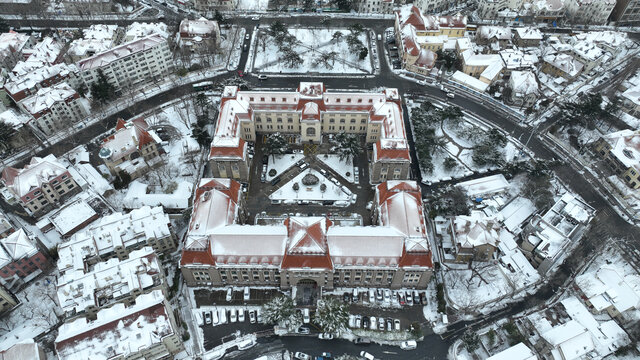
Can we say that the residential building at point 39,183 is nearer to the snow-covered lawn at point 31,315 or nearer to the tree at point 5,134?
the tree at point 5,134

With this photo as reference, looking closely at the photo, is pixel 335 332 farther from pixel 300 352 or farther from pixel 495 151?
pixel 495 151

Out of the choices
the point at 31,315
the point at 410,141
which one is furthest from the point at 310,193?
the point at 31,315

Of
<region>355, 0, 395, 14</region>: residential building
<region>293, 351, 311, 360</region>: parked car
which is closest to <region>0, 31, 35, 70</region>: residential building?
<region>355, 0, 395, 14</region>: residential building

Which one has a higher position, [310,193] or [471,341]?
[310,193]

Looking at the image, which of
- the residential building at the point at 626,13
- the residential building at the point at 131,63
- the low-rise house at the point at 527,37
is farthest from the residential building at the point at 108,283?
the residential building at the point at 626,13

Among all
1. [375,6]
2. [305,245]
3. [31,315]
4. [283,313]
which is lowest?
[283,313]

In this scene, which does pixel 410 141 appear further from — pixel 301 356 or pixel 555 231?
pixel 301 356

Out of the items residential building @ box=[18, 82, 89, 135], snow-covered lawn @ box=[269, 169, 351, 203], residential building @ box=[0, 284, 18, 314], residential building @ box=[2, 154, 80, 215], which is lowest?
residential building @ box=[0, 284, 18, 314]

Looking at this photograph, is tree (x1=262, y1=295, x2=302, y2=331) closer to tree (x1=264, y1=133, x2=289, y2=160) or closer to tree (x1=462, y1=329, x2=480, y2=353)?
tree (x1=462, y1=329, x2=480, y2=353)
